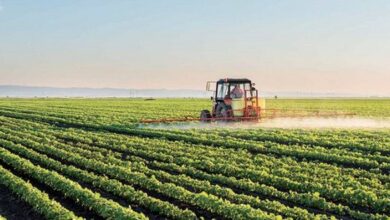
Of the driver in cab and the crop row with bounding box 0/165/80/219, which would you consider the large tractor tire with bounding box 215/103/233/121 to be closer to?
the driver in cab

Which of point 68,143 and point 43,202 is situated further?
point 68,143

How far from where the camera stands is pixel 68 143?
19.2 metres

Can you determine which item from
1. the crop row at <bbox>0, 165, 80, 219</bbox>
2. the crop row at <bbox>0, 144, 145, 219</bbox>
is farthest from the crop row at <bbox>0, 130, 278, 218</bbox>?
the crop row at <bbox>0, 165, 80, 219</bbox>

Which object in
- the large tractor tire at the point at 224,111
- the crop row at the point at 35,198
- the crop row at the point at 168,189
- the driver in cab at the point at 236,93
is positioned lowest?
the crop row at the point at 35,198

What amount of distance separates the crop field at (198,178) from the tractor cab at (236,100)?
16.2 feet

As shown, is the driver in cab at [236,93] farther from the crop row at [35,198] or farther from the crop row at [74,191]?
the crop row at [35,198]

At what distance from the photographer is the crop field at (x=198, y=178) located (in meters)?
9.56

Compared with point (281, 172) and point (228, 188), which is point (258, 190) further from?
point (281, 172)

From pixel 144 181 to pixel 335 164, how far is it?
17.6 ft

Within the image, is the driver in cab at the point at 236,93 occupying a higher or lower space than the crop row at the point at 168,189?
higher

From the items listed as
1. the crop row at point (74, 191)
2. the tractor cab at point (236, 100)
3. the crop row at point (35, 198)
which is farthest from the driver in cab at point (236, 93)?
the crop row at point (35, 198)

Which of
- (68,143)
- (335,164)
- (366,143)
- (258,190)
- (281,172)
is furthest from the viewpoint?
(68,143)

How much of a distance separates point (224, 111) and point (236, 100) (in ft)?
2.55

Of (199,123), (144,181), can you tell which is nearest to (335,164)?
(144,181)
